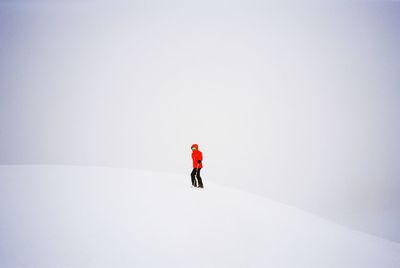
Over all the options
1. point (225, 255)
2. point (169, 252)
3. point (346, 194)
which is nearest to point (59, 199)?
point (169, 252)

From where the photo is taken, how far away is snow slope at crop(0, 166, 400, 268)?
712cm

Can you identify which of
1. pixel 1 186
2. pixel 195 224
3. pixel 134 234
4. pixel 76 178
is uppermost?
pixel 76 178

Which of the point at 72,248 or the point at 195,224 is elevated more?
the point at 195,224

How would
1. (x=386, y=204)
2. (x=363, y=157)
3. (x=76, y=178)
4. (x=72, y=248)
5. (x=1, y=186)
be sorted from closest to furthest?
(x=72, y=248) → (x=1, y=186) → (x=76, y=178) → (x=386, y=204) → (x=363, y=157)

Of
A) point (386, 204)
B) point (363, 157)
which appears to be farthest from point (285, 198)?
point (363, 157)

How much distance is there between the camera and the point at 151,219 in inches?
358

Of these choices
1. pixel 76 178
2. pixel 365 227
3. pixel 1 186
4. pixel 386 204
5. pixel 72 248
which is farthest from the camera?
pixel 386 204

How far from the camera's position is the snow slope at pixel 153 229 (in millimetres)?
7117

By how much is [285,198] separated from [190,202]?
302ft

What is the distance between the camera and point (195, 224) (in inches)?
368

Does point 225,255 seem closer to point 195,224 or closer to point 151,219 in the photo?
point 195,224

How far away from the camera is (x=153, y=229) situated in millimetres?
8547

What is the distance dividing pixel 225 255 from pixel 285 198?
94.2m

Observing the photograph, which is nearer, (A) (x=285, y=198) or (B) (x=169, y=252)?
(B) (x=169, y=252)
